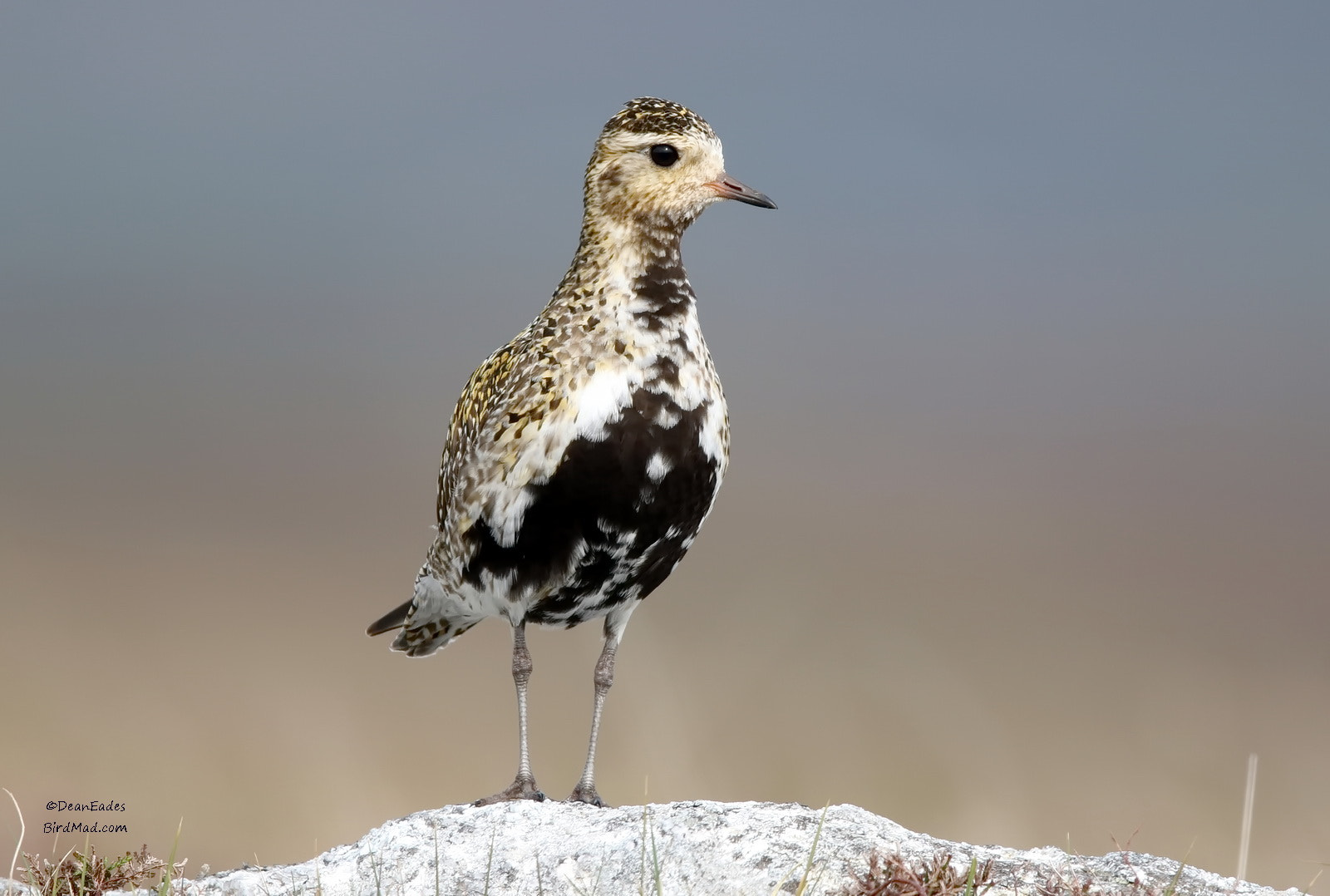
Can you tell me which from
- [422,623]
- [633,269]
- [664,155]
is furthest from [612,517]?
[422,623]

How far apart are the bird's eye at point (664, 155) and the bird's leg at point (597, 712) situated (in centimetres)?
251

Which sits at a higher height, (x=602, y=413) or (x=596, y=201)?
(x=596, y=201)

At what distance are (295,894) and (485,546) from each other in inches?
90.5

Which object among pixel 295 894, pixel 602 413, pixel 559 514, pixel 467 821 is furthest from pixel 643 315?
pixel 295 894

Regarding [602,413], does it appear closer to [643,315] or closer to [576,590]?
[643,315]

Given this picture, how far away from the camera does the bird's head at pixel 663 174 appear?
265 inches

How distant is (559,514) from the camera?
21.0 ft

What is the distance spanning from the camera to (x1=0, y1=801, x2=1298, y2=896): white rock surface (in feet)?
16.5

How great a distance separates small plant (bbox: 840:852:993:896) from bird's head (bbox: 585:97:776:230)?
3.47m

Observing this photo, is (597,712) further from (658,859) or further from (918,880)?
(918,880)

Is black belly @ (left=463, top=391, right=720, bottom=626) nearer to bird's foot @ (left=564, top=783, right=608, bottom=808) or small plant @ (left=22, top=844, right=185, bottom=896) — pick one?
bird's foot @ (left=564, top=783, right=608, bottom=808)

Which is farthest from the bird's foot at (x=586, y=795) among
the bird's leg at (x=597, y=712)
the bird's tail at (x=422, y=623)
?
the bird's tail at (x=422, y=623)

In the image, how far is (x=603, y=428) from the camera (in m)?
6.29

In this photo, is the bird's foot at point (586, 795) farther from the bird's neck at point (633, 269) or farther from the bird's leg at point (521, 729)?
the bird's neck at point (633, 269)
